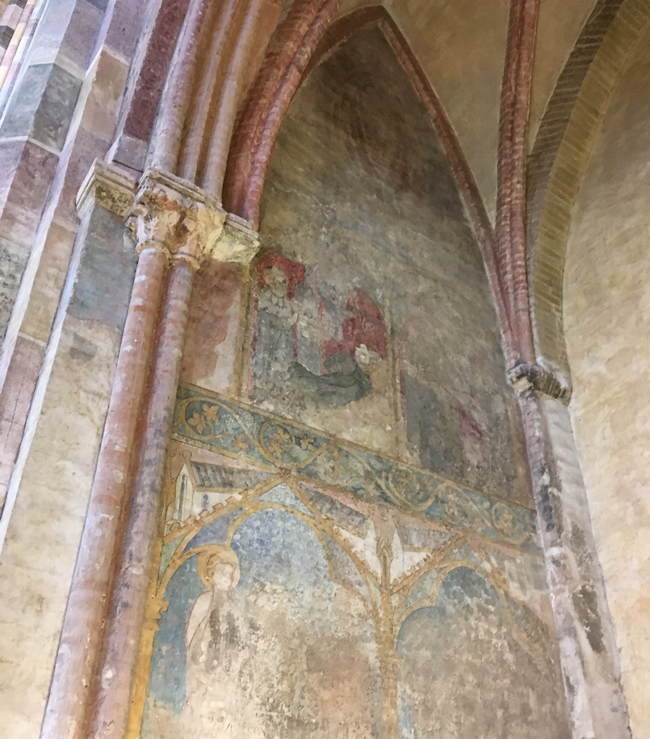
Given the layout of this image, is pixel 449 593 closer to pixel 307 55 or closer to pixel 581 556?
pixel 581 556

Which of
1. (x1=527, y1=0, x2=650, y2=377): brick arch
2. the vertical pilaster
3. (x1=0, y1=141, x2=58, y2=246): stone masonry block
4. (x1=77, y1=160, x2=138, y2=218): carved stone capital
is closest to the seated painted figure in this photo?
the vertical pilaster

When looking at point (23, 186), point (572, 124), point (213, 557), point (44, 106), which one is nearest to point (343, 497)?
point (213, 557)

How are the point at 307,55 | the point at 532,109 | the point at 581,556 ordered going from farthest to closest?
the point at 532,109 < the point at 307,55 < the point at 581,556

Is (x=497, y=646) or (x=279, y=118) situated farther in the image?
(x=279, y=118)

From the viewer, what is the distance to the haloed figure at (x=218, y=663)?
3.27 m

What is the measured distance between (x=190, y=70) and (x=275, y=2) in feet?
3.23

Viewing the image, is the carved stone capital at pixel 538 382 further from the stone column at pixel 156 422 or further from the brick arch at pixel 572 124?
the stone column at pixel 156 422

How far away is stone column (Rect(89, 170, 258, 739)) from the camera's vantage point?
2945 millimetres

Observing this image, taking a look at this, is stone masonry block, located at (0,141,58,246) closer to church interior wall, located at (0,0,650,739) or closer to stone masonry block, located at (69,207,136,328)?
church interior wall, located at (0,0,650,739)

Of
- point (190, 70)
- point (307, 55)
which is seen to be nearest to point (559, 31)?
point (307, 55)

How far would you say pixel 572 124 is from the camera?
7082mm

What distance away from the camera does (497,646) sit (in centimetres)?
452

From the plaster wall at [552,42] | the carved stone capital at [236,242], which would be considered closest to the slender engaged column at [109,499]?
the carved stone capital at [236,242]

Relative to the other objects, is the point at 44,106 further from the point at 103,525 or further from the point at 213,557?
the point at 213,557
